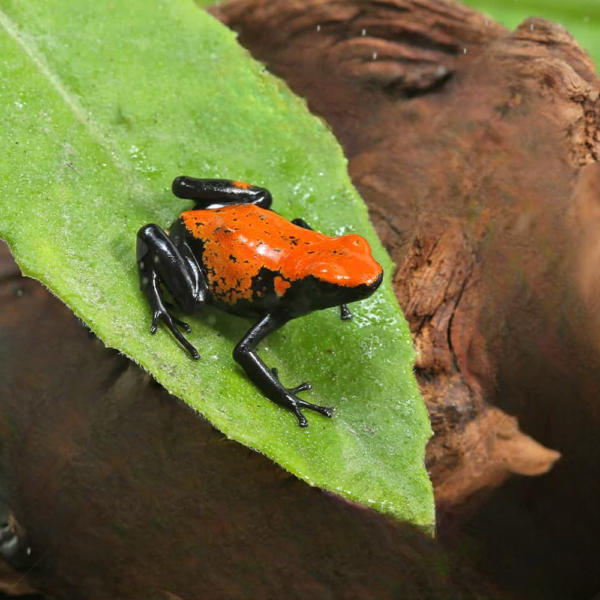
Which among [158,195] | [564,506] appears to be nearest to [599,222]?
[564,506]

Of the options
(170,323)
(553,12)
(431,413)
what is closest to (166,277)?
(170,323)

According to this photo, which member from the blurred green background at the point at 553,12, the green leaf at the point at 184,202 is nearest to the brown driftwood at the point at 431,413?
Result: the blurred green background at the point at 553,12

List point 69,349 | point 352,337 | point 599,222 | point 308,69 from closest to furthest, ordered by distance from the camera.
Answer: point 352,337 < point 599,222 < point 69,349 < point 308,69

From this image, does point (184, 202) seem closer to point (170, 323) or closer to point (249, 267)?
point (249, 267)

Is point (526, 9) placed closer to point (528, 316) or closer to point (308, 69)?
point (308, 69)

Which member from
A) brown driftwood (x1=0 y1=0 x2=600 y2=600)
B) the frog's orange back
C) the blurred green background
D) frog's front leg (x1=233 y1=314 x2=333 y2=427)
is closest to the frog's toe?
frog's front leg (x1=233 y1=314 x2=333 y2=427)

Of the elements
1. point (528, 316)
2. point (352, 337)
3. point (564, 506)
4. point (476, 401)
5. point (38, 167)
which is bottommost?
point (564, 506)

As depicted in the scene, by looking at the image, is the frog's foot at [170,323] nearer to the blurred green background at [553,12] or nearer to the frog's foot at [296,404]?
the frog's foot at [296,404]

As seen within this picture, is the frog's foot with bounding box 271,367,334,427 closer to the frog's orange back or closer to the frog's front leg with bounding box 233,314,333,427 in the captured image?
the frog's front leg with bounding box 233,314,333,427
